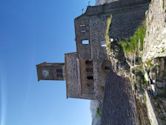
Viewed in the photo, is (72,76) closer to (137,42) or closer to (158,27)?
(137,42)

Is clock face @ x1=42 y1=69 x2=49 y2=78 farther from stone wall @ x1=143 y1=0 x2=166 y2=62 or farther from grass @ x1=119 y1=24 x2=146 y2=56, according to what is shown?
stone wall @ x1=143 y1=0 x2=166 y2=62

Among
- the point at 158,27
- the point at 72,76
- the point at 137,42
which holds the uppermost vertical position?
the point at 137,42

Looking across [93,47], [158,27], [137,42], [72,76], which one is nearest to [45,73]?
[72,76]

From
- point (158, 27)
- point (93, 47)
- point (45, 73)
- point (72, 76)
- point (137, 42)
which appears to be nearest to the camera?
point (158, 27)

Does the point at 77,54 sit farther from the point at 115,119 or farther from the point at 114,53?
the point at 115,119

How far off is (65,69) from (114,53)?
1545 cm

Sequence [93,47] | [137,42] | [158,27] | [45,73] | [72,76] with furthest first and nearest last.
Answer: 1. [45,73]
2. [72,76]
3. [93,47]
4. [137,42]
5. [158,27]

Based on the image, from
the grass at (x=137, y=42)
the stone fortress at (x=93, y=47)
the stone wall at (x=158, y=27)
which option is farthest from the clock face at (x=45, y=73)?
the stone wall at (x=158, y=27)

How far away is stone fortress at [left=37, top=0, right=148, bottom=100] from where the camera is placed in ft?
96.9

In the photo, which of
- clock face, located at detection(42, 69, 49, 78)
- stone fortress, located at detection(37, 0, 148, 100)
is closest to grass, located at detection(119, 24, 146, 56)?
stone fortress, located at detection(37, 0, 148, 100)

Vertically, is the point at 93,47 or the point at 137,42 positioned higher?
the point at 93,47

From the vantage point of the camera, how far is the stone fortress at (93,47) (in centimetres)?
2953

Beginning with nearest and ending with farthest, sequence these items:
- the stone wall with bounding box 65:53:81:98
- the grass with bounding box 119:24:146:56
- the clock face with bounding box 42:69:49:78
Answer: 1. the grass with bounding box 119:24:146:56
2. the stone wall with bounding box 65:53:81:98
3. the clock face with bounding box 42:69:49:78

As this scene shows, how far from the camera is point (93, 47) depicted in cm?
3431
